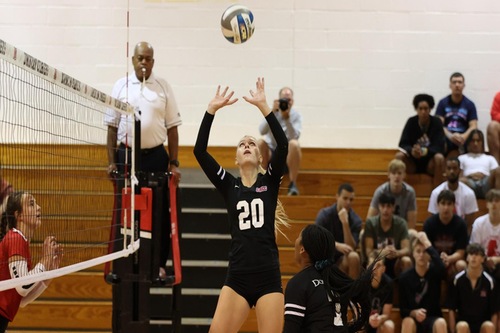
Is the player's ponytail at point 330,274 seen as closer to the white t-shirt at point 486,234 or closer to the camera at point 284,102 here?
the white t-shirt at point 486,234

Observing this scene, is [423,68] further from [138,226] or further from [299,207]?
[138,226]

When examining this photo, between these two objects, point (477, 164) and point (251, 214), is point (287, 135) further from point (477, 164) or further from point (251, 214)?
point (251, 214)

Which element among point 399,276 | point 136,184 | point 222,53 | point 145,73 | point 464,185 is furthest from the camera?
point 222,53

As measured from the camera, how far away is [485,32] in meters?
13.5

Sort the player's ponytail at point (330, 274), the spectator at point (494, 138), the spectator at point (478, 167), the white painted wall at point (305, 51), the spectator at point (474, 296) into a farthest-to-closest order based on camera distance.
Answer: the white painted wall at point (305, 51), the spectator at point (494, 138), the spectator at point (478, 167), the spectator at point (474, 296), the player's ponytail at point (330, 274)

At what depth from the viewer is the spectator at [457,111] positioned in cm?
1270

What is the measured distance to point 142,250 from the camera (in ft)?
26.9

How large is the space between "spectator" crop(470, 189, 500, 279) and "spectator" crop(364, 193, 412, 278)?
1.00m

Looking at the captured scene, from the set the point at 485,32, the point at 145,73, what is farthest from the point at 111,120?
the point at 485,32

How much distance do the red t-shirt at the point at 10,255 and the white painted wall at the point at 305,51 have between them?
7650 millimetres

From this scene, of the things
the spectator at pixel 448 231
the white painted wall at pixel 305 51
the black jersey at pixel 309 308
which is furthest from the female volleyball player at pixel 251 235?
the white painted wall at pixel 305 51

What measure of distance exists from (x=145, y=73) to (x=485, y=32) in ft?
23.0

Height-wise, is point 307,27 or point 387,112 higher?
point 307,27

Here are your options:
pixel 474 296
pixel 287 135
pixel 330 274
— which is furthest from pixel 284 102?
pixel 330 274
